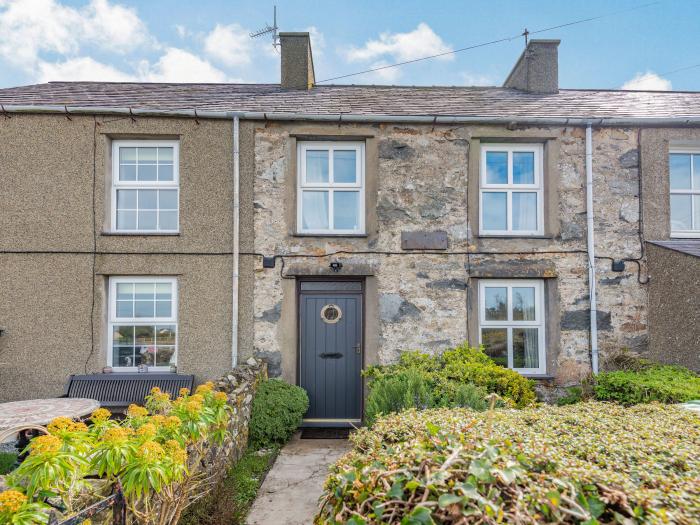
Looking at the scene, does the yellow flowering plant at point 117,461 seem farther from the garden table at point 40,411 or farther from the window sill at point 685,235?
the window sill at point 685,235

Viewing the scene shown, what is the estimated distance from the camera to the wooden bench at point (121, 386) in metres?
6.48

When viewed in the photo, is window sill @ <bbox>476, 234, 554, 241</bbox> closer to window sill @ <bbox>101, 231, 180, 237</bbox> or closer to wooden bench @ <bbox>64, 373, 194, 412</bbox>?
window sill @ <bbox>101, 231, 180, 237</bbox>

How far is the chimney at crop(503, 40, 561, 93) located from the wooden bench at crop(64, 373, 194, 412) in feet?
29.1

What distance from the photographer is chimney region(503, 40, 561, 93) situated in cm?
884

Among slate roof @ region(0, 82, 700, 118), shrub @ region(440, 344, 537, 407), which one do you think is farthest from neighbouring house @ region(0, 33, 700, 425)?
shrub @ region(440, 344, 537, 407)

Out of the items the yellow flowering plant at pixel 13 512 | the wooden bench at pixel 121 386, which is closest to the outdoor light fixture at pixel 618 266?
the wooden bench at pixel 121 386

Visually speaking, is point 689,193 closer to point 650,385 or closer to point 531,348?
point 531,348

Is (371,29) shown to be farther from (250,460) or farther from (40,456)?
(40,456)

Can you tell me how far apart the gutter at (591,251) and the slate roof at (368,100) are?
26.3 inches

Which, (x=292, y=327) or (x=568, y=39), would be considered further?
(x=568, y=39)

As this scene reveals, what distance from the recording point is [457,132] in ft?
23.9

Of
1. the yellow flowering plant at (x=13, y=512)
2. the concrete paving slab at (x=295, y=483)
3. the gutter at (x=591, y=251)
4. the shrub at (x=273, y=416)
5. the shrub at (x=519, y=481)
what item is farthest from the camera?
the gutter at (x=591, y=251)

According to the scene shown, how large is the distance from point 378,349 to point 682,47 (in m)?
9.59

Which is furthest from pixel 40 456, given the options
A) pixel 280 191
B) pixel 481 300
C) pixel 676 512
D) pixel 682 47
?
pixel 682 47
